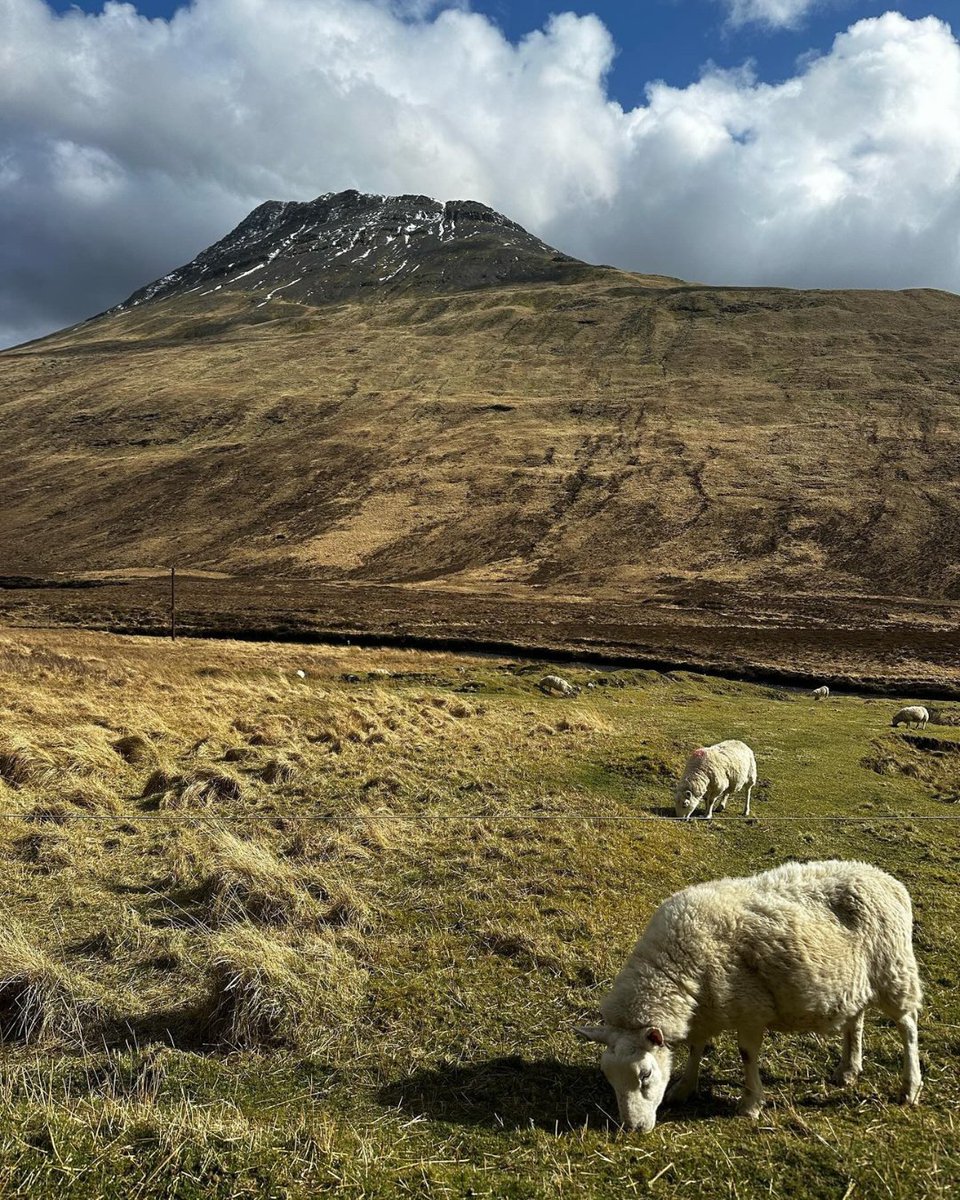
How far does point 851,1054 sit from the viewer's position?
6641mm

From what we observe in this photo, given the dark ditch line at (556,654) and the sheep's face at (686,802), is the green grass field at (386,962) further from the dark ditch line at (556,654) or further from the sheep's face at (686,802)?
the dark ditch line at (556,654)

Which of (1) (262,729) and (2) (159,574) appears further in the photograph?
(2) (159,574)

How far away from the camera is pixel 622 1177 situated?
5133 millimetres

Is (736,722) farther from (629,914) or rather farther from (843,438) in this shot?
Answer: (843,438)

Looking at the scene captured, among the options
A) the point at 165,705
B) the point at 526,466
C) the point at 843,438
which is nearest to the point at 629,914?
the point at 165,705

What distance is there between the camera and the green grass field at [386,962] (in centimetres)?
517

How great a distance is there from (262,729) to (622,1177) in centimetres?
1604

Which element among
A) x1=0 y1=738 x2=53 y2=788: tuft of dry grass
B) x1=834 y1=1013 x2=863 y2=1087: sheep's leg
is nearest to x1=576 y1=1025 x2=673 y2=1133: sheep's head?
x1=834 y1=1013 x2=863 y2=1087: sheep's leg

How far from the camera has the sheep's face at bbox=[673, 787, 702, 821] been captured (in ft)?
48.5

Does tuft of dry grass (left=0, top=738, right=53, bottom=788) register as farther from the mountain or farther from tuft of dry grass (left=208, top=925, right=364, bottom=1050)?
the mountain

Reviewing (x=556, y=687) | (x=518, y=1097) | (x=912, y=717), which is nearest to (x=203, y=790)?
(x=518, y=1097)

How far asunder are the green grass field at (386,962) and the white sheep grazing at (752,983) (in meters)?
0.37

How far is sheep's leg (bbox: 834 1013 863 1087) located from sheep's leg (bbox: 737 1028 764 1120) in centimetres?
100

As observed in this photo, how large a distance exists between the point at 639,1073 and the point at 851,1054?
7.57 feet
